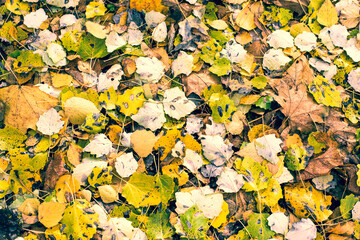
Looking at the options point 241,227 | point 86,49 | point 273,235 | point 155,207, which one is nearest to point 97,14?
point 86,49

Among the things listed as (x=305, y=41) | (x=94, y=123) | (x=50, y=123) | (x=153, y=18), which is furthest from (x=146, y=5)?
(x=305, y=41)

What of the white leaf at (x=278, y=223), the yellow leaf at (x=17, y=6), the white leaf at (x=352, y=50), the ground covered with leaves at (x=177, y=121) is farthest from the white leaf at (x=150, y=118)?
the white leaf at (x=352, y=50)

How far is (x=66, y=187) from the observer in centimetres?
128

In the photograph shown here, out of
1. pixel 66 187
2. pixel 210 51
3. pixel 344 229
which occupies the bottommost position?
pixel 344 229

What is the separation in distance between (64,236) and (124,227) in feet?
0.92

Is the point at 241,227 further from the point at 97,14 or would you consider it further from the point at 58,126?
A: the point at 97,14

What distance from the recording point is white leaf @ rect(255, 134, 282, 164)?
1.34m

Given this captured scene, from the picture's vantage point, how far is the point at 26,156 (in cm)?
131

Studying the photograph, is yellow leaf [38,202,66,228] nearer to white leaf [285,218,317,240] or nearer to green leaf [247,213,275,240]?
green leaf [247,213,275,240]

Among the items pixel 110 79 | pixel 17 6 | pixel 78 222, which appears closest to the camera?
pixel 78 222

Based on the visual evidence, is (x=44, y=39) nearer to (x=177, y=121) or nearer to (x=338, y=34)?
(x=177, y=121)

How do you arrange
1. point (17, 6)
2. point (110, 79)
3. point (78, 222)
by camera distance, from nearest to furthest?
point (78, 222)
point (110, 79)
point (17, 6)

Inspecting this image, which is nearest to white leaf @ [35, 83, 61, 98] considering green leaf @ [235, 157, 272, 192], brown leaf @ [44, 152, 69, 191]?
brown leaf @ [44, 152, 69, 191]

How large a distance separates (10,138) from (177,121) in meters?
0.87
